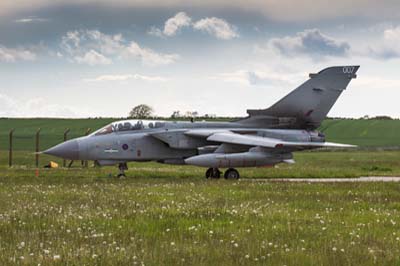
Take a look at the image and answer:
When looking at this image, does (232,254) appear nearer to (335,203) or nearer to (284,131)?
(335,203)

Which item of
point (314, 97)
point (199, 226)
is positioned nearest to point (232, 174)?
point (314, 97)

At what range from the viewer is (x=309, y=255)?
8.38 metres

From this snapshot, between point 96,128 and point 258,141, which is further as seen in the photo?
point 96,128

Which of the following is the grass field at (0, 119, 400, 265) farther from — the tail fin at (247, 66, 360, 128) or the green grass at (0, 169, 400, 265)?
the tail fin at (247, 66, 360, 128)

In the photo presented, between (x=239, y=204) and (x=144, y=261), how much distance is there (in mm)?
6685

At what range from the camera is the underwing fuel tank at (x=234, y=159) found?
24500mm

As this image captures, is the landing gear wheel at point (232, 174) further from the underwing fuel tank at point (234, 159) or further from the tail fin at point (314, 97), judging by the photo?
the tail fin at point (314, 97)

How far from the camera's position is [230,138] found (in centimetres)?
2503

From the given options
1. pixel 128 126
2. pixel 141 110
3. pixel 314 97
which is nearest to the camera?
pixel 128 126

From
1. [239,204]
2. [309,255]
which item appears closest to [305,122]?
[239,204]

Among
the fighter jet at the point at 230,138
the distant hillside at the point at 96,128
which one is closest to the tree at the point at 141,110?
the distant hillside at the point at 96,128

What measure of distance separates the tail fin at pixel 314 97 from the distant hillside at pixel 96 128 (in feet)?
103

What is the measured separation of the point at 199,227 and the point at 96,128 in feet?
188

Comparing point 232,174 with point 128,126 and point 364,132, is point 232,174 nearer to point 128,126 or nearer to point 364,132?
point 128,126
